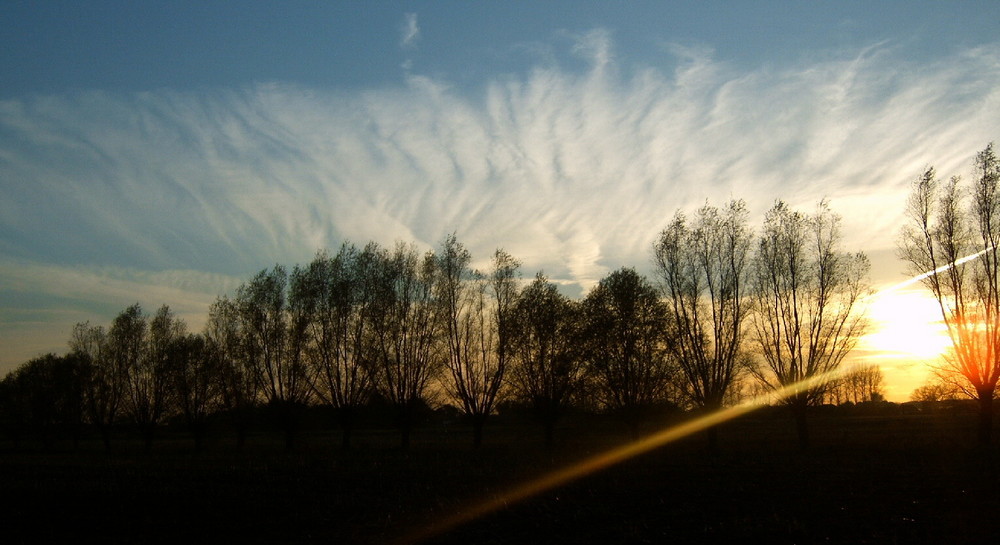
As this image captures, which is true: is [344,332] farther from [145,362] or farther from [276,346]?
[145,362]

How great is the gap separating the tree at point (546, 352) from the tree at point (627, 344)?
1463 mm

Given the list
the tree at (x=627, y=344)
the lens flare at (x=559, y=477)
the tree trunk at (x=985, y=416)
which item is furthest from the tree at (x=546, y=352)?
the tree trunk at (x=985, y=416)

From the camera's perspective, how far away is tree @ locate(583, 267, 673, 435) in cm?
4141

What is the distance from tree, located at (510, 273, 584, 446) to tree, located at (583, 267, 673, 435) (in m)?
1.46

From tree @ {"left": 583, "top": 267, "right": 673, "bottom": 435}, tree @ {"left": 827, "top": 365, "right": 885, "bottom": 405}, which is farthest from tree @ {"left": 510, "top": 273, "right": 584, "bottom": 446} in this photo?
tree @ {"left": 827, "top": 365, "right": 885, "bottom": 405}

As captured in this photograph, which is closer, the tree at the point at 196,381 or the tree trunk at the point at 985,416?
the tree trunk at the point at 985,416

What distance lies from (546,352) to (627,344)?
624cm

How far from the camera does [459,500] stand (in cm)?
1870

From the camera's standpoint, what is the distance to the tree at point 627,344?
41.4m

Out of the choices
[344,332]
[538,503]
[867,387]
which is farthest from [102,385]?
[867,387]

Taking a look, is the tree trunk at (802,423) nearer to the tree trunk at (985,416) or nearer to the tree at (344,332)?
the tree trunk at (985,416)

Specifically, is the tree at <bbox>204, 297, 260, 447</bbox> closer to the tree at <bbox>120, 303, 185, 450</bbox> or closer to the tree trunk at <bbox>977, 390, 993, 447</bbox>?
the tree at <bbox>120, 303, 185, 450</bbox>

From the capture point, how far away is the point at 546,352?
44.7 meters

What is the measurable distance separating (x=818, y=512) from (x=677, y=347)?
926 inches
